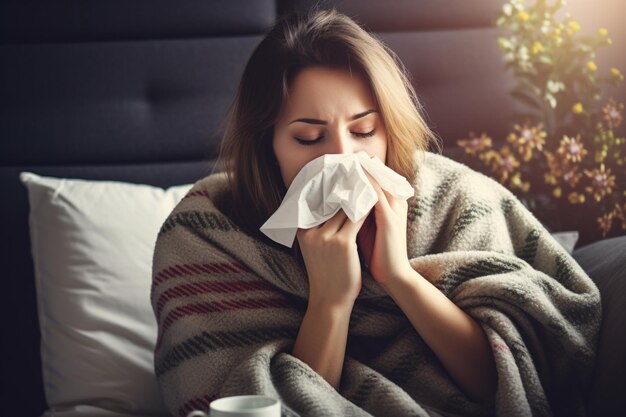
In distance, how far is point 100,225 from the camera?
63.2 inches

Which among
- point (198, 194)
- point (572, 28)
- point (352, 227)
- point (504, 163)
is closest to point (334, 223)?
point (352, 227)

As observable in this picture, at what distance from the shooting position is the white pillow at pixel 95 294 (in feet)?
4.95

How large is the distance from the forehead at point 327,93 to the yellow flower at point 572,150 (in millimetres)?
656

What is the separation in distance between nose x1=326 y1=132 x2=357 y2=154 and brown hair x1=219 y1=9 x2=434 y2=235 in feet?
0.29

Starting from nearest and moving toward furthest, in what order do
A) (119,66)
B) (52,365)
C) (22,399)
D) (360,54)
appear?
1. (360,54)
2. (52,365)
3. (22,399)
4. (119,66)

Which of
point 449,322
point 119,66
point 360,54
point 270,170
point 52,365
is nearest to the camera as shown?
point 449,322

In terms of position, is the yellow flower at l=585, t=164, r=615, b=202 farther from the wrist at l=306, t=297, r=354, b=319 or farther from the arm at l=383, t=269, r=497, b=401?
the wrist at l=306, t=297, r=354, b=319

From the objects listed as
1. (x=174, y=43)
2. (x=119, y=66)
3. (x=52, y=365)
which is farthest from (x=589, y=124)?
(x=52, y=365)

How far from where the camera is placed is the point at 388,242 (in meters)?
1.18

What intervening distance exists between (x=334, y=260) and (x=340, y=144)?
0.19 meters

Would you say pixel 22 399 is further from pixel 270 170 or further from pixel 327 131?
pixel 327 131

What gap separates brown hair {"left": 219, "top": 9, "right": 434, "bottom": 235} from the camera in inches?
51.4

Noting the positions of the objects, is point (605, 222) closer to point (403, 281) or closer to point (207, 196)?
point (403, 281)

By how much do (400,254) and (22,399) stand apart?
1.04 m
